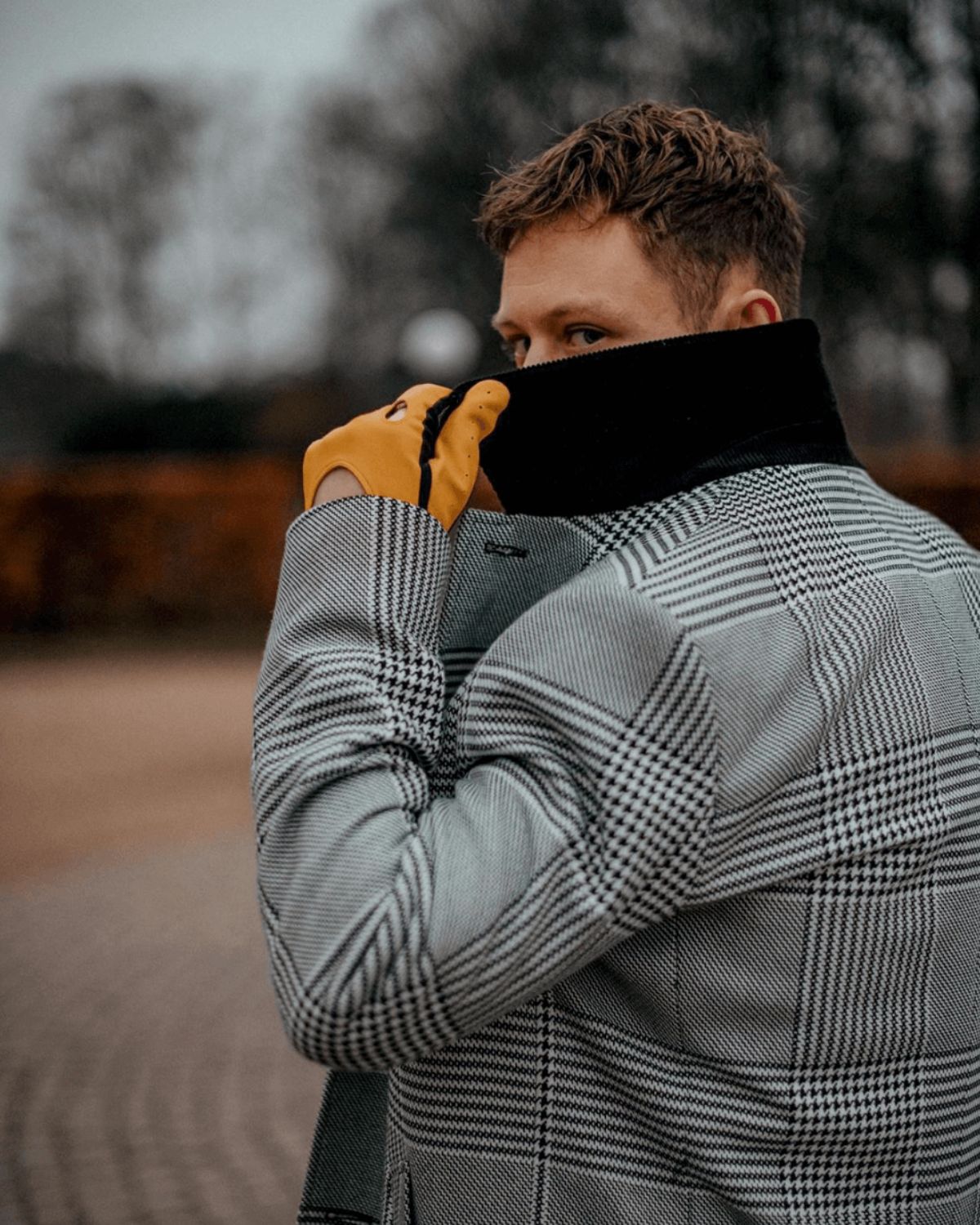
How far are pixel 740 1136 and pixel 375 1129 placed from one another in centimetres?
57

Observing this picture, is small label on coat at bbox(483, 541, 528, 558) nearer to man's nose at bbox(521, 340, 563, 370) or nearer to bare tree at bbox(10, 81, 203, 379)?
man's nose at bbox(521, 340, 563, 370)

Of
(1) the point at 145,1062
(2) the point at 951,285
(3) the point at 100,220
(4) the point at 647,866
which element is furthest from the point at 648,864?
(3) the point at 100,220

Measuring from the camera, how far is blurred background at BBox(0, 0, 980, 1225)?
4.54 metres

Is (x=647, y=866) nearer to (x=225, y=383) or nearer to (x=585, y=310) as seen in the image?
(x=585, y=310)

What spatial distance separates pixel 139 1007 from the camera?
16.5ft

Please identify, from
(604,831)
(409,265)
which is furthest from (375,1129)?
(409,265)

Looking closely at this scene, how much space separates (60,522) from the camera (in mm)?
16516

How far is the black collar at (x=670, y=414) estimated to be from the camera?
1580mm

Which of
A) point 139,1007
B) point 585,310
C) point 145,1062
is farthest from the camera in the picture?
point 139,1007

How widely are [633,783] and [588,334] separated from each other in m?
0.68

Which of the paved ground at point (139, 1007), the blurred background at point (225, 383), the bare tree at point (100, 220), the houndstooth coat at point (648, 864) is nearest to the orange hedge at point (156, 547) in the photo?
the blurred background at point (225, 383)

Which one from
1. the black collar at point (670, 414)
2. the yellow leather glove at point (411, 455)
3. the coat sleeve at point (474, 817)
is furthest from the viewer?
the black collar at point (670, 414)

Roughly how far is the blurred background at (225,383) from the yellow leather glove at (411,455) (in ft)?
3.75

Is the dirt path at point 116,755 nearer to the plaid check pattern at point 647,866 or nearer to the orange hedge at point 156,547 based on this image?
the orange hedge at point 156,547
